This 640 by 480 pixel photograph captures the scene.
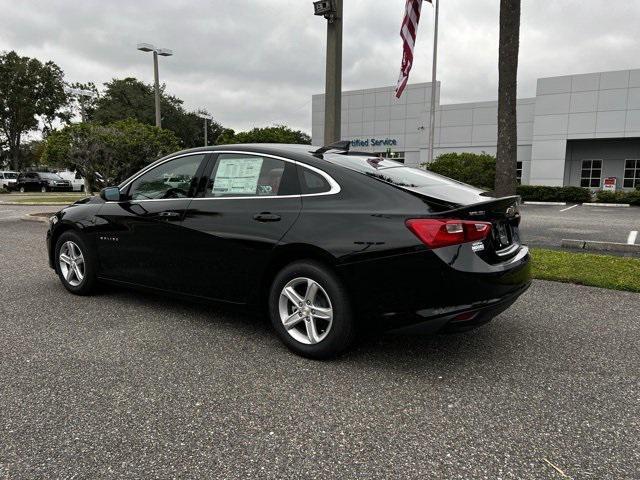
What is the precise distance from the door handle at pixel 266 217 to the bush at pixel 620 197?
929 inches

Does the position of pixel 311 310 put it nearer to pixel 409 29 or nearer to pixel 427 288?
pixel 427 288

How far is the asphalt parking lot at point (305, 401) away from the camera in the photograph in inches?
93.0

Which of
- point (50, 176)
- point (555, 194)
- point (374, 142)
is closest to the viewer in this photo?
point (555, 194)

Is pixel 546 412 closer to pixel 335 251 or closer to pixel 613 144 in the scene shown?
pixel 335 251

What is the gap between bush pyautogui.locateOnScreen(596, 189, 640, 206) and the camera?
2234 centimetres

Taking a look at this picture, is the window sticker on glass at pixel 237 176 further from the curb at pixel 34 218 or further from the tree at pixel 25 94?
the tree at pixel 25 94

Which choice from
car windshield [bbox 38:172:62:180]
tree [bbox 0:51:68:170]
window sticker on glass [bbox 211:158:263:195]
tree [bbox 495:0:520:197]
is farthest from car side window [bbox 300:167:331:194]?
tree [bbox 0:51:68:170]

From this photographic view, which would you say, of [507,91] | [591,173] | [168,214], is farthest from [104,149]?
[591,173]

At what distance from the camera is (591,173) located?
3108 cm

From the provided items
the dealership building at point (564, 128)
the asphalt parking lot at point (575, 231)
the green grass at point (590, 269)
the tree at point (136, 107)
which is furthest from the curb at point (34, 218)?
the tree at point (136, 107)

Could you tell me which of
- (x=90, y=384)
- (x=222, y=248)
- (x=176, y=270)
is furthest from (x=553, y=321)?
(x=90, y=384)

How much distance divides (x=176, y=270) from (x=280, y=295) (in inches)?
45.0

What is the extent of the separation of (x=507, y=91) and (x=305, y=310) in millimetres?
6613

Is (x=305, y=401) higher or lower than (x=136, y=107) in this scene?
lower
